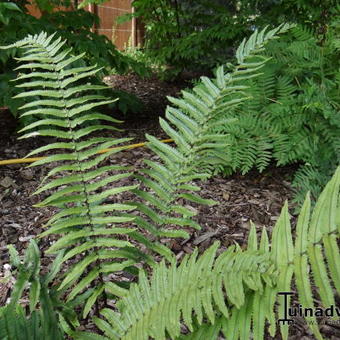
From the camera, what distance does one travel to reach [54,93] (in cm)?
122

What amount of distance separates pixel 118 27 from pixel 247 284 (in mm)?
6337

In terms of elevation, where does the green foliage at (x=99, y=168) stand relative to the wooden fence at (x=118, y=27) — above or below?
below

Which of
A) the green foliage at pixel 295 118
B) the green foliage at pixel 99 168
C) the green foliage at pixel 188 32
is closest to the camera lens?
the green foliage at pixel 99 168

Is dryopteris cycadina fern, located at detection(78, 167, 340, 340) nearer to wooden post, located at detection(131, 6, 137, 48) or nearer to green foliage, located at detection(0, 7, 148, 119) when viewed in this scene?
green foliage, located at detection(0, 7, 148, 119)

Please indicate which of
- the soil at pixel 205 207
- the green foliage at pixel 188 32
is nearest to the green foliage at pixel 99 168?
the soil at pixel 205 207

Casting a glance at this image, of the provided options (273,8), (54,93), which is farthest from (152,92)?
(54,93)

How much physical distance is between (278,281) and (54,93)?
822mm

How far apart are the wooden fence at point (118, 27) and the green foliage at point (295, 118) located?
4334 millimetres

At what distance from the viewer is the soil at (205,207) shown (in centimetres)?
178

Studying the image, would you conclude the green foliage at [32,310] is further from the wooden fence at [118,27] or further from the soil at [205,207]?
the wooden fence at [118,27]

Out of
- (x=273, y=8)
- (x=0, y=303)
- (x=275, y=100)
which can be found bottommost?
(x=0, y=303)

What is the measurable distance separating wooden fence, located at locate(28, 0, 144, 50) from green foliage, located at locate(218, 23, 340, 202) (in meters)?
4.33

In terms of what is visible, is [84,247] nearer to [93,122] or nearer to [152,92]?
[93,122]

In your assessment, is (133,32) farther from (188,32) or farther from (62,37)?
(62,37)
